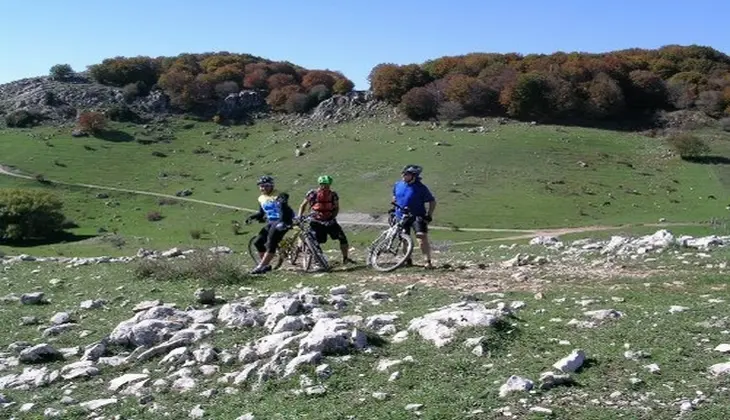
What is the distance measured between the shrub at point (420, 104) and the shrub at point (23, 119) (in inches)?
1841

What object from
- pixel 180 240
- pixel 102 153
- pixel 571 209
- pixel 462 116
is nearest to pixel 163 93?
pixel 102 153

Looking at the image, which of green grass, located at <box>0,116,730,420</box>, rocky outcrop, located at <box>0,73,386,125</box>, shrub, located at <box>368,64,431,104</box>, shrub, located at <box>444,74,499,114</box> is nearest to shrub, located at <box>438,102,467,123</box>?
shrub, located at <box>444,74,499,114</box>

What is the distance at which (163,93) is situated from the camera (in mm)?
110188

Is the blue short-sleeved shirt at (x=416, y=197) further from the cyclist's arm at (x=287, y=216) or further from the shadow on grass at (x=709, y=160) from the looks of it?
the shadow on grass at (x=709, y=160)

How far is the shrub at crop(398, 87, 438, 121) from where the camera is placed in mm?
89000

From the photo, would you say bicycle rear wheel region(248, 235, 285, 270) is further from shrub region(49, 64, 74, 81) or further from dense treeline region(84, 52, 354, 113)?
shrub region(49, 64, 74, 81)

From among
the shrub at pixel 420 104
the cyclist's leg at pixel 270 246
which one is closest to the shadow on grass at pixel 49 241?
the cyclist's leg at pixel 270 246

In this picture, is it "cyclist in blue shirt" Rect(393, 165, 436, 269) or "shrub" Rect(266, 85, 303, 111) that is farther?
"shrub" Rect(266, 85, 303, 111)

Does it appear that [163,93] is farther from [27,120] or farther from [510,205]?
[510,205]

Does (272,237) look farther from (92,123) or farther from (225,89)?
(225,89)

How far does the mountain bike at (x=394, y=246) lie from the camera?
55.8 feet

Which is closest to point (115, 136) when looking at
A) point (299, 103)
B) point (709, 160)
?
point (299, 103)

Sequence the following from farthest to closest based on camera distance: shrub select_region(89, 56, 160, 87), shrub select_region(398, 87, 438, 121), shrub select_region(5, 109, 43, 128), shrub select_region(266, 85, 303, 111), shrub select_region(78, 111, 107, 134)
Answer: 1. shrub select_region(89, 56, 160, 87)
2. shrub select_region(266, 85, 303, 111)
3. shrub select_region(5, 109, 43, 128)
4. shrub select_region(78, 111, 107, 134)
5. shrub select_region(398, 87, 438, 121)

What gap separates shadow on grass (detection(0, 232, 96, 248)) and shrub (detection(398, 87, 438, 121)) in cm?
4286
